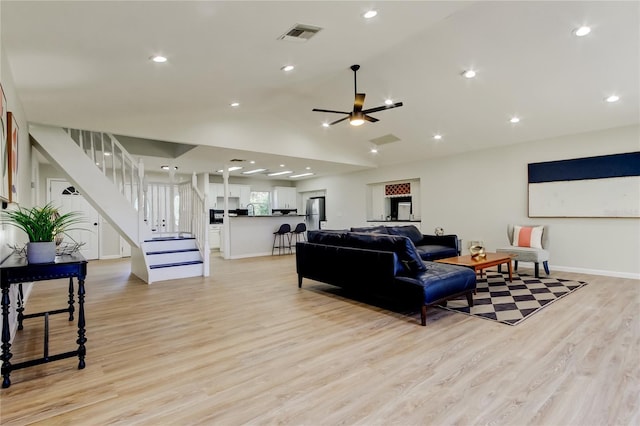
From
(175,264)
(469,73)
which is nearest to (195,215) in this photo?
(175,264)

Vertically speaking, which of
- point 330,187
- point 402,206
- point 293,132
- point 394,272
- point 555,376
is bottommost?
point 555,376

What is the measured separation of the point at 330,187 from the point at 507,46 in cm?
723

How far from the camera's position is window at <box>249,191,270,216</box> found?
1175 cm

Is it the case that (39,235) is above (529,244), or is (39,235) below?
above

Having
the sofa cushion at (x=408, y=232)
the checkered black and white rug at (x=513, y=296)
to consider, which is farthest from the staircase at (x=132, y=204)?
the checkered black and white rug at (x=513, y=296)

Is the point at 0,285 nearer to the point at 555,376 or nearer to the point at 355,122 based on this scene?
the point at 555,376

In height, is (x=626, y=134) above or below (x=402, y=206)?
above

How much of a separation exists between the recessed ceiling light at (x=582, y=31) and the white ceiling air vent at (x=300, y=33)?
9.08 feet

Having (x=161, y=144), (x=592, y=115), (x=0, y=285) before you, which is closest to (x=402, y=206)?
(x=592, y=115)

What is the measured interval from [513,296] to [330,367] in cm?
303

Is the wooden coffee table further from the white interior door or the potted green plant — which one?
the white interior door

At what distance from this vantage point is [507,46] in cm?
395

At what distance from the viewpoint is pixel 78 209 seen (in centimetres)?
848

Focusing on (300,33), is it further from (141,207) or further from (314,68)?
(141,207)
